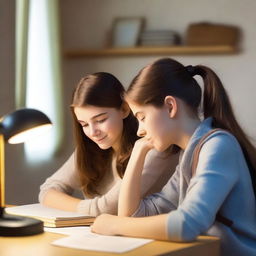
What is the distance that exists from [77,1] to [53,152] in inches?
45.1

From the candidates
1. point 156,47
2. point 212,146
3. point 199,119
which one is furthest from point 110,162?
point 156,47

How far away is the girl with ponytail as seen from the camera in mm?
1788

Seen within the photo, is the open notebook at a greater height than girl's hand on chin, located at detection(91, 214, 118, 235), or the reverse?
girl's hand on chin, located at detection(91, 214, 118, 235)

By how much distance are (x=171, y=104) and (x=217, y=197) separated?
0.37 meters

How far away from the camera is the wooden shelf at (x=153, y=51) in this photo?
430 centimetres

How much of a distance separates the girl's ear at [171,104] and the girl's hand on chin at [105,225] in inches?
14.5

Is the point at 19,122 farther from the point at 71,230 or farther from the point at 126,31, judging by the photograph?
the point at 126,31

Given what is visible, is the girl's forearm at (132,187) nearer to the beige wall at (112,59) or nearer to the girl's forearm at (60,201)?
the girl's forearm at (60,201)

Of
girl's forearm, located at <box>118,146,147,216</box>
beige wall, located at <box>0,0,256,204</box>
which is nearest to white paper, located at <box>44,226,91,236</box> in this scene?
girl's forearm, located at <box>118,146,147,216</box>

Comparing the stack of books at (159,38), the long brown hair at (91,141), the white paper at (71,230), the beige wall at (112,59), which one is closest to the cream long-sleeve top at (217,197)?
the white paper at (71,230)

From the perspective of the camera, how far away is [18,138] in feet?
6.68

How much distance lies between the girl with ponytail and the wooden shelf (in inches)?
82.9

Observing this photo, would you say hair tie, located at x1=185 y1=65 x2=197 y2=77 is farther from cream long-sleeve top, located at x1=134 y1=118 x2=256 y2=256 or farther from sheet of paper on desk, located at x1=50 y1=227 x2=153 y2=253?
sheet of paper on desk, located at x1=50 y1=227 x2=153 y2=253

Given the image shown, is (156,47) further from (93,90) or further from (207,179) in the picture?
(207,179)
